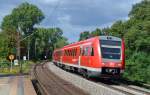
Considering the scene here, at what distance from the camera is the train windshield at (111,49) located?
2992 centimetres

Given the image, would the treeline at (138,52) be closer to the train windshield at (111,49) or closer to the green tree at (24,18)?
the train windshield at (111,49)

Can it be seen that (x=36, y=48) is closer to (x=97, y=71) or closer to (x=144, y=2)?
(x=144, y=2)

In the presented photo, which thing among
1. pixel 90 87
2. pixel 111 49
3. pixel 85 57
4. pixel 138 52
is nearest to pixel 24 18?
pixel 138 52

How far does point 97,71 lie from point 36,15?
131 meters

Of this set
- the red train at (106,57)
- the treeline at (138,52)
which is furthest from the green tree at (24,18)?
the red train at (106,57)

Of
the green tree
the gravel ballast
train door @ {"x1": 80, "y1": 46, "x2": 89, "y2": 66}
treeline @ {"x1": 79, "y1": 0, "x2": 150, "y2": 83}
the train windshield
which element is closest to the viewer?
the gravel ballast

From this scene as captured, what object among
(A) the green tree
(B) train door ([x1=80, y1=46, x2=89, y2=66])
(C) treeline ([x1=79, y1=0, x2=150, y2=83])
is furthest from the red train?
(A) the green tree

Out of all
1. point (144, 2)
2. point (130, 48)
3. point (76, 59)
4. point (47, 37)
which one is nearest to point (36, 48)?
point (47, 37)

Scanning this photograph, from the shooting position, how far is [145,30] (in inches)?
2163

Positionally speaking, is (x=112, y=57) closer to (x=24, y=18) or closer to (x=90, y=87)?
(x=90, y=87)

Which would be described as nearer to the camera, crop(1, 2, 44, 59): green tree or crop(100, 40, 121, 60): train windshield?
crop(100, 40, 121, 60): train windshield

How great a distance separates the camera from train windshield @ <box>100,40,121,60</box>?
98.2 feet

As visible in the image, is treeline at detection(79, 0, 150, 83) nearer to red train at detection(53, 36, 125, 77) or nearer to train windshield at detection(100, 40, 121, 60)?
red train at detection(53, 36, 125, 77)

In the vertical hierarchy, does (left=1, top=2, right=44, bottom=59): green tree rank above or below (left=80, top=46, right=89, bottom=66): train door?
above
